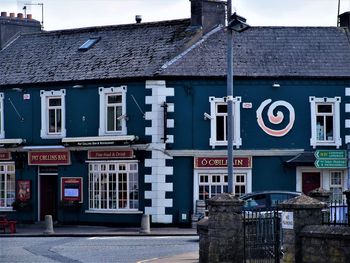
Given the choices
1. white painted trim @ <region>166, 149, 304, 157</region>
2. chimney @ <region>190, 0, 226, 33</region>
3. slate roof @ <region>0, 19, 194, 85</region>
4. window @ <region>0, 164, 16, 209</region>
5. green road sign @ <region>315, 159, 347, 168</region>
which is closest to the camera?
green road sign @ <region>315, 159, 347, 168</region>

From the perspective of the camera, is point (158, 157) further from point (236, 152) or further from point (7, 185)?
point (7, 185)

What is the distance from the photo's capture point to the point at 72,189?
4019 centimetres

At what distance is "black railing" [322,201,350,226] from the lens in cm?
1930

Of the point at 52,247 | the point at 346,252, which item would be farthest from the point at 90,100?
the point at 346,252

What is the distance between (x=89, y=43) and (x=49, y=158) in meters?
5.80

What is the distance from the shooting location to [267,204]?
1225 inches

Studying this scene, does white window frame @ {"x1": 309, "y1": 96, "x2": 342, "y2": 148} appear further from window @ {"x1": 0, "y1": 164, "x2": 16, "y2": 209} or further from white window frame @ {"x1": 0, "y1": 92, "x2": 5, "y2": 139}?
white window frame @ {"x1": 0, "y1": 92, "x2": 5, "y2": 139}

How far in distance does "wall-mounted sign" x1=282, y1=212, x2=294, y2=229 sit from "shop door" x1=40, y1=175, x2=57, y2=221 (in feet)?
74.7

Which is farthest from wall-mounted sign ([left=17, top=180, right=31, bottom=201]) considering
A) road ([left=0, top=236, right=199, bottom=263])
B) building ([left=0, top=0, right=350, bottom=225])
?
road ([left=0, top=236, right=199, bottom=263])

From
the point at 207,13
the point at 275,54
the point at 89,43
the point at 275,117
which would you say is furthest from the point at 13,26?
the point at 275,117

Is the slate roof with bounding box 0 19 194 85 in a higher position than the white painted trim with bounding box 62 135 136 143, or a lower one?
higher

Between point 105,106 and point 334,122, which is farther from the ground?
point 105,106

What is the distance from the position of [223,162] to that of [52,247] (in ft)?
34.7

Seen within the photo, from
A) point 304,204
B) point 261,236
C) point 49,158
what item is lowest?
point 261,236
